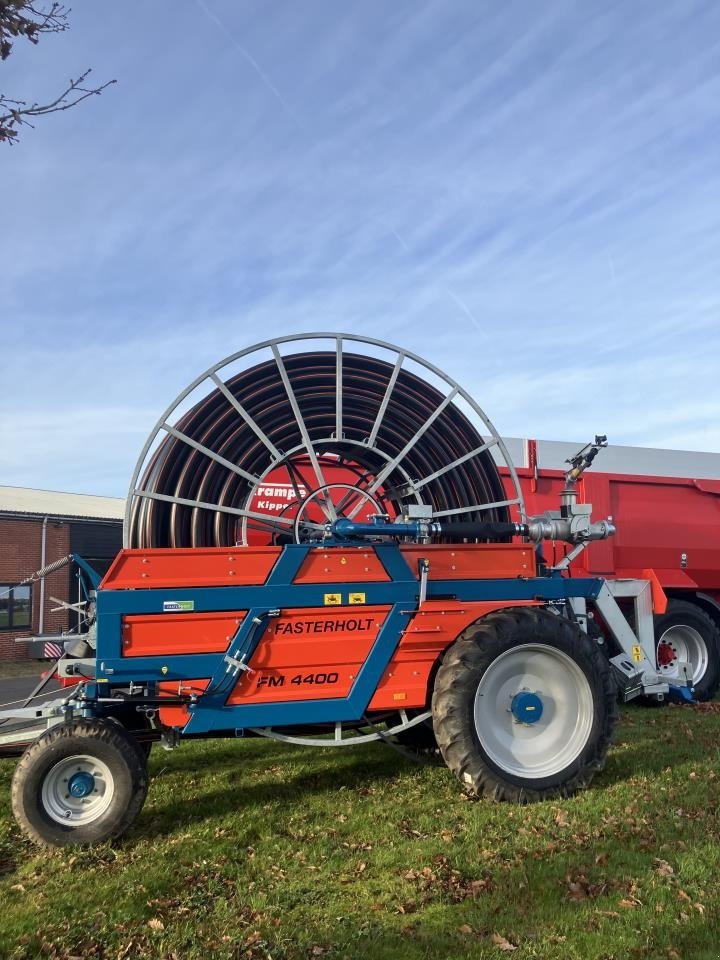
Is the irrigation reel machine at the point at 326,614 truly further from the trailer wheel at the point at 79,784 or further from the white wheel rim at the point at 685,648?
the white wheel rim at the point at 685,648

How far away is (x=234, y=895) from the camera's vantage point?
14.0 feet

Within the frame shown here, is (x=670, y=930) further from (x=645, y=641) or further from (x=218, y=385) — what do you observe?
(x=645, y=641)

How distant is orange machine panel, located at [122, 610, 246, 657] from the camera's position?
5.27 metres

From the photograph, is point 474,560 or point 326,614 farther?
point 474,560

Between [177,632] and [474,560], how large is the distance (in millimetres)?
2239

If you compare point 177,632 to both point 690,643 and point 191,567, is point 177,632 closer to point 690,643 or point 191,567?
point 191,567

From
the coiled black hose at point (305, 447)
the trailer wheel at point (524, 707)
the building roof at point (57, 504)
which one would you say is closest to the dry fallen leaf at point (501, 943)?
the trailer wheel at point (524, 707)

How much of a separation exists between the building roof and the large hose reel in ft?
58.5

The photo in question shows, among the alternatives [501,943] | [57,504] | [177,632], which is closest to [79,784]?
[177,632]

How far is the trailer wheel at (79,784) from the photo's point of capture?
489cm

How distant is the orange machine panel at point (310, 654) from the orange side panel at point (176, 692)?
24 centimetres

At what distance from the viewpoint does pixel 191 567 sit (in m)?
5.43

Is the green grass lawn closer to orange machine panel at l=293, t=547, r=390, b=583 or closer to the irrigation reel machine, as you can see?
the irrigation reel machine

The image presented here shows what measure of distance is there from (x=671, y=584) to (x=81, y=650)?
8011 millimetres
